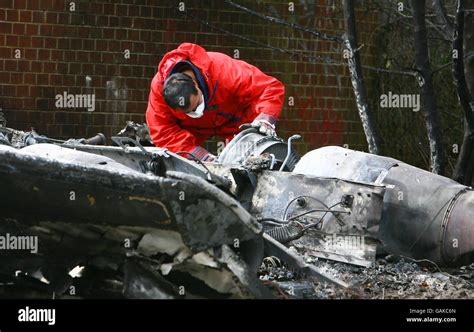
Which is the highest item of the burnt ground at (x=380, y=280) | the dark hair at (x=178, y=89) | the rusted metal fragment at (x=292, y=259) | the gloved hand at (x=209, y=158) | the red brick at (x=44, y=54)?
the red brick at (x=44, y=54)

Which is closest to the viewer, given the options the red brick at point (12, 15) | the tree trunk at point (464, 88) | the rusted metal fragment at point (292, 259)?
the rusted metal fragment at point (292, 259)

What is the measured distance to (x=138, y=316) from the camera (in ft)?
10.7

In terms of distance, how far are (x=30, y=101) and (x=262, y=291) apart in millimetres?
6885

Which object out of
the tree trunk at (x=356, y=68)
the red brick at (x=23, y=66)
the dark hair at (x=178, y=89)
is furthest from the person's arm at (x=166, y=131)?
the red brick at (x=23, y=66)

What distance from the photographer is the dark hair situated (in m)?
5.38

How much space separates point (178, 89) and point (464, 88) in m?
2.22

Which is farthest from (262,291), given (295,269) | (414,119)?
(414,119)

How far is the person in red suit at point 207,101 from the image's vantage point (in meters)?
5.72

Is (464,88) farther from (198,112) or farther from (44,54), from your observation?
(44,54)

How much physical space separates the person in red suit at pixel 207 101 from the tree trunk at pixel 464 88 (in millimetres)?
1282

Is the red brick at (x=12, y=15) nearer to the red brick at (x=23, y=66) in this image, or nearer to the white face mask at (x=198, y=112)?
the red brick at (x=23, y=66)

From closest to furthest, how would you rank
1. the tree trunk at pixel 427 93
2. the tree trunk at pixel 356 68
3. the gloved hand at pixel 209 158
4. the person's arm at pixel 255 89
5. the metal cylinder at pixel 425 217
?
the metal cylinder at pixel 425 217 → the gloved hand at pixel 209 158 → the person's arm at pixel 255 89 → the tree trunk at pixel 427 93 → the tree trunk at pixel 356 68

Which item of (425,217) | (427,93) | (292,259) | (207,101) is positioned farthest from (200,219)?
(427,93)

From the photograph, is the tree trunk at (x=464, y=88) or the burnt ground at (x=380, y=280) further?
the tree trunk at (x=464, y=88)
